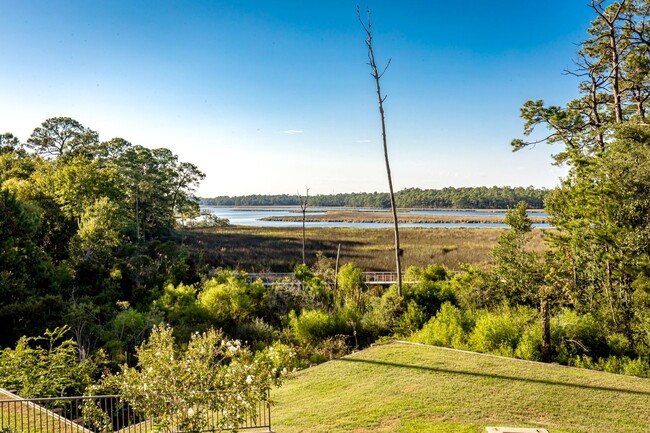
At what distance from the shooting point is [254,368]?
20.7 feet

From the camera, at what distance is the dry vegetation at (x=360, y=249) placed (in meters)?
34.7

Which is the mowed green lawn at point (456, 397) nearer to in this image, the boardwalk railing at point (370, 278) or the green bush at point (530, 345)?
the green bush at point (530, 345)

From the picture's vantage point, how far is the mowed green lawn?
7.94 meters

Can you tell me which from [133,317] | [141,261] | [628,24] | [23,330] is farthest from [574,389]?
[141,261]

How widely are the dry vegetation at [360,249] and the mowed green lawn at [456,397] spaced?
58.8 feet

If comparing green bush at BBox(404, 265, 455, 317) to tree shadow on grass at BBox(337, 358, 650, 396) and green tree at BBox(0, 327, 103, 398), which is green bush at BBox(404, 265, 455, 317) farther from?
green tree at BBox(0, 327, 103, 398)

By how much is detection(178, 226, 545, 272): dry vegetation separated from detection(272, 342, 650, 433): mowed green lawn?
58.8 feet

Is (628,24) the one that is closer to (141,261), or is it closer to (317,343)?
(317,343)

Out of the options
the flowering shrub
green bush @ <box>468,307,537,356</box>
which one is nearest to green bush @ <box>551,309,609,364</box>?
green bush @ <box>468,307,537,356</box>

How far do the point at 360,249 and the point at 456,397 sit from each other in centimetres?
3480

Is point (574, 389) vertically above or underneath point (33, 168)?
underneath

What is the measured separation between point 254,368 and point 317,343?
12317mm

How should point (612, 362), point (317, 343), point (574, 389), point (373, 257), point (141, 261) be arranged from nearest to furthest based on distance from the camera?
1. point (574, 389)
2. point (612, 362)
3. point (317, 343)
4. point (141, 261)
5. point (373, 257)

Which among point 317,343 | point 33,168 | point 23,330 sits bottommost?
point 317,343
